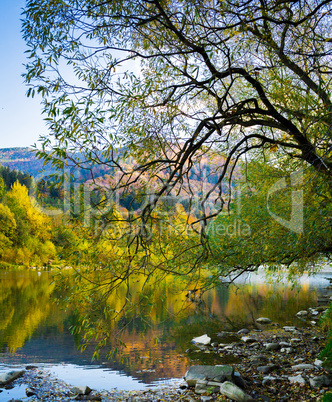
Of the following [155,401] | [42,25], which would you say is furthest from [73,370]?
[42,25]

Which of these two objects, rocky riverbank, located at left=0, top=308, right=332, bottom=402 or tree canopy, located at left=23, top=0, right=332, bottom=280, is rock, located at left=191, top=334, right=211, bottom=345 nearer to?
rocky riverbank, located at left=0, top=308, right=332, bottom=402

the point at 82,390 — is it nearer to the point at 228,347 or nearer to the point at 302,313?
the point at 228,347

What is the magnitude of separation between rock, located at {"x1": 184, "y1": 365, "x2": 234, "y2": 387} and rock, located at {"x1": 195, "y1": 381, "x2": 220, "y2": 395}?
16 cm

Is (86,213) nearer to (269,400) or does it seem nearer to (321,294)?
(269,400)

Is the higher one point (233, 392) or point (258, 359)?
point (233, 392)

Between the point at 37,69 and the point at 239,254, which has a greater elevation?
the point at 37,69

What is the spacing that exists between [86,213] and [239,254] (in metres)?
6.48

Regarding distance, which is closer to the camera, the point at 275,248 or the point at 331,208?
the point at 331,208

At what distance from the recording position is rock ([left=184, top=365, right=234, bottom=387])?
7680 millimetres

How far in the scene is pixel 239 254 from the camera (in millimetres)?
10531

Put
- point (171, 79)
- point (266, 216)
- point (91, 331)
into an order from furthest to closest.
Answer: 1. point (266, 216)
2. point (171, 79)
3. point (91, 331)

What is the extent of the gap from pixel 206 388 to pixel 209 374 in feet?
1.53

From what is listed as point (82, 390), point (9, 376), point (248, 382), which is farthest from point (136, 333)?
point (248, 382)

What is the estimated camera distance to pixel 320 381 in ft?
23.5
